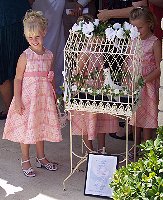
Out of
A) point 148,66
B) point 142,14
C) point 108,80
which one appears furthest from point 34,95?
point 142,14

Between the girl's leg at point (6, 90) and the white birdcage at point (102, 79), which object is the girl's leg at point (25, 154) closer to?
the white birdcage at point (102, 79)

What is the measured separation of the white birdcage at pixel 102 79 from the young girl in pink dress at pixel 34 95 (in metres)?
0.42

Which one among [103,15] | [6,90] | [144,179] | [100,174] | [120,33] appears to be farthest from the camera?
[6,90]

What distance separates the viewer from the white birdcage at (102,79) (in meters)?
3.50

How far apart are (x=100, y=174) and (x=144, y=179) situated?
1.27 m

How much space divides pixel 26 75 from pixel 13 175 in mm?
830

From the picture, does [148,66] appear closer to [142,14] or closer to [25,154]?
[142,14]

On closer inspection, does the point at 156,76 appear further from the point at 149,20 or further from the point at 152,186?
the point at 152,186

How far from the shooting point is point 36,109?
409 centimetres

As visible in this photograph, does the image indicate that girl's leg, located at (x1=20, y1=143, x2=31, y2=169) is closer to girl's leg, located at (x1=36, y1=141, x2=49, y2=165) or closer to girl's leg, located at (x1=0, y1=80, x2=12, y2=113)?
girl's leg, located at (x1=36, y1=141, x2=49, y2=165)

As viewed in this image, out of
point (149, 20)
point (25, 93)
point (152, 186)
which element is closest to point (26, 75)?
point (25, 93)

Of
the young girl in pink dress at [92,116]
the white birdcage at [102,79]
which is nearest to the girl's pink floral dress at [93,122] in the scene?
the young girl in pink dress at [92,116]

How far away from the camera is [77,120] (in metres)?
4.17

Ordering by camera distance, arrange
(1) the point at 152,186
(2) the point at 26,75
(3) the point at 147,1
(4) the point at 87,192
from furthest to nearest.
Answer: (3) the point at 147,1 < (2) the point at 26,75 < (4) the point at 87,192 < (1) the point at 152,186
